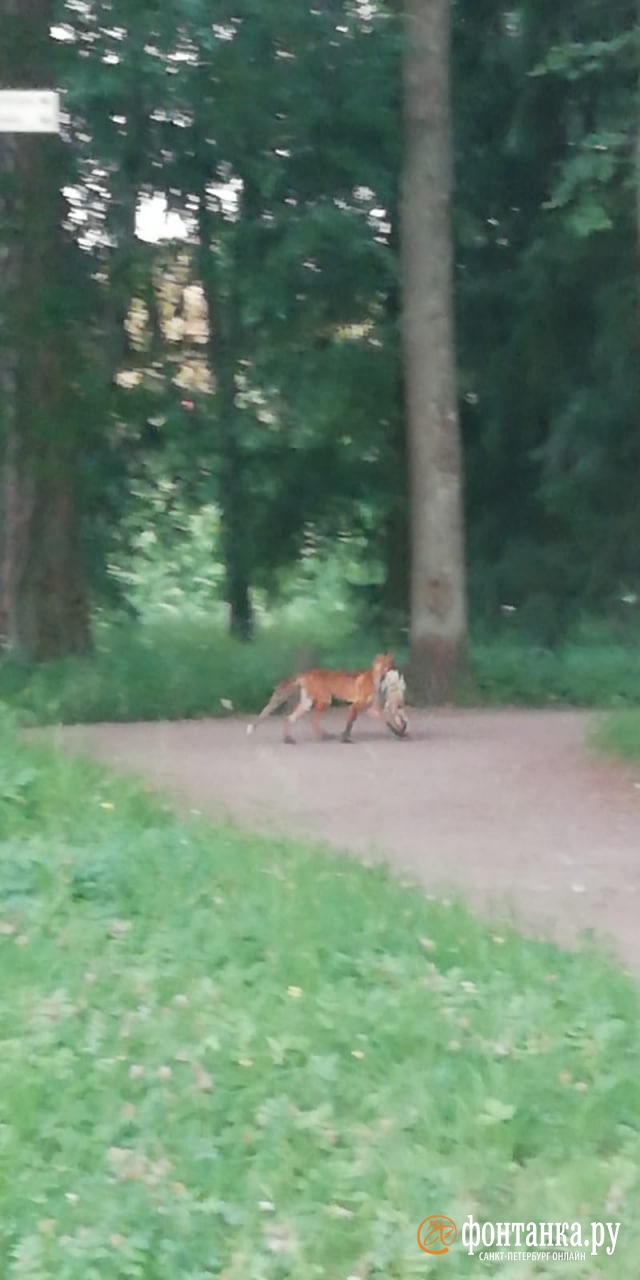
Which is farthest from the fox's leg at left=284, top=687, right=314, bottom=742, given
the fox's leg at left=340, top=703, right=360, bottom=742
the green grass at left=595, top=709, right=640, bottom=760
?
the green grass at left=595, top=709, right=640, bottom=760

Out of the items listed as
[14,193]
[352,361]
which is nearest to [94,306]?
[14,193]

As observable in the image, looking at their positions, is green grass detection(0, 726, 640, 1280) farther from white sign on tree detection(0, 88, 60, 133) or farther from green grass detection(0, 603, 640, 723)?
green grass detection(0, 603, 640, 723)

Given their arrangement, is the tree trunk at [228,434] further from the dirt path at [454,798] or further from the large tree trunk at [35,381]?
the dirt path at [454,798]

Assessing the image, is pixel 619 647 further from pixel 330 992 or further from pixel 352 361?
pixel 330 992

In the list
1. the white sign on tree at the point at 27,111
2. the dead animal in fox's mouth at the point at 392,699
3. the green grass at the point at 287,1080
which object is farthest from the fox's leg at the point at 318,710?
the white sign on tree at the point at 27,111

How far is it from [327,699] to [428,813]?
3.19 meters

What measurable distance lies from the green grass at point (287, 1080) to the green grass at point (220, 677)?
715 centimetres

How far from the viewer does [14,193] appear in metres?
15.8

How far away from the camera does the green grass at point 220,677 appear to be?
48.5 feet

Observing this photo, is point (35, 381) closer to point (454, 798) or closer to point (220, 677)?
point (220, 677)

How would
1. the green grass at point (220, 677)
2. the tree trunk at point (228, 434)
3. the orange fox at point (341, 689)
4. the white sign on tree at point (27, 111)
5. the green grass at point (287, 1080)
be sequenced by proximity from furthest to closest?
the tree trunk at point (228, 434) < the green grass at point (220, 677) < the orange fox at point (341, 689) < the white sign on tree at point (27, 111) < the green grass at point (287, 1080)

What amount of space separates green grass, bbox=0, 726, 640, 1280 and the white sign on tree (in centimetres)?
317

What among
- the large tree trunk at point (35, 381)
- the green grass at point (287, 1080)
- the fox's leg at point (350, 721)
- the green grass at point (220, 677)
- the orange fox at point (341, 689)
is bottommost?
the green grass at point (220, 677)

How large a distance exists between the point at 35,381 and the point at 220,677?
126 inches
